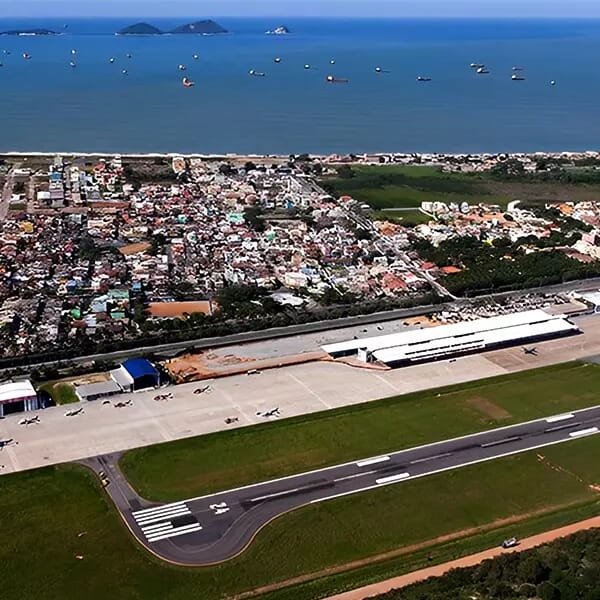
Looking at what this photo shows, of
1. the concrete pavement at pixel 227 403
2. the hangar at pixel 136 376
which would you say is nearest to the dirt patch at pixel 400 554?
the concrete pavement at pixel 227 403

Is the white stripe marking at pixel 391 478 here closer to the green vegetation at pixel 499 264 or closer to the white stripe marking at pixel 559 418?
the white stripe marking at pixel 559 418

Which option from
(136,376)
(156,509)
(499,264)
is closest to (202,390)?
(136,376)

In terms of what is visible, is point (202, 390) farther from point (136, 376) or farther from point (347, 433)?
point (347, 433)

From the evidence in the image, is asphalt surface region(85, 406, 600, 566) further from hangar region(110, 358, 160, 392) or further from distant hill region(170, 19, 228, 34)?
distant hill region(170, 19, 228, 34)

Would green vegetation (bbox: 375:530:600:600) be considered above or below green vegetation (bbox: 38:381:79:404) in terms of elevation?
above

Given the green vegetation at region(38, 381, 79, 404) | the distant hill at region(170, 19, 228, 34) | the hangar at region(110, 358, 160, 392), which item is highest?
the distant hill at region(170, 19, 228, 34)

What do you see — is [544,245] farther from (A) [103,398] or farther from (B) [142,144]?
(B) [142,144]

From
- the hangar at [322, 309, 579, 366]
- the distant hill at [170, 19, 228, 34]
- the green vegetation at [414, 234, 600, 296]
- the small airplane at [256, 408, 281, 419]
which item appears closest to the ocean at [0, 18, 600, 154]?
the green vegetation at [414, 234, 600, 296]
